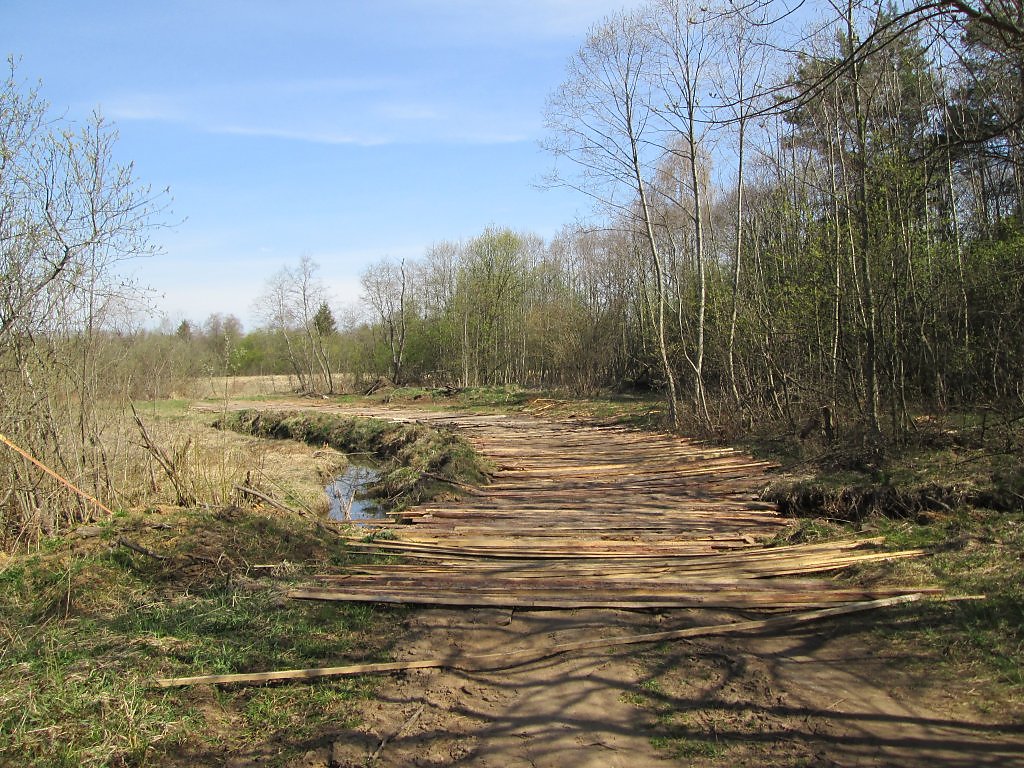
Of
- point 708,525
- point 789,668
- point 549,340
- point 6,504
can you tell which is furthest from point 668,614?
point 549,340

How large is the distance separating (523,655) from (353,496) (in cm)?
648

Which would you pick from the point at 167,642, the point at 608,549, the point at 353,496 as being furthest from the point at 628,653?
the point at 353,496

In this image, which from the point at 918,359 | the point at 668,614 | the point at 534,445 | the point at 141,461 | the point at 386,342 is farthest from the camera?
the point at 386,342

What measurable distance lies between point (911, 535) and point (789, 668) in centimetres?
314

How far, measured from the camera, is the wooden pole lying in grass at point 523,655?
3.88m

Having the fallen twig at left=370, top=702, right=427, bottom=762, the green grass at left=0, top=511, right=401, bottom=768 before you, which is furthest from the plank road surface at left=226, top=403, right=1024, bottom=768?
the green grass at left=0, top=511, right=401, bottom=768

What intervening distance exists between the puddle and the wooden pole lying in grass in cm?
432

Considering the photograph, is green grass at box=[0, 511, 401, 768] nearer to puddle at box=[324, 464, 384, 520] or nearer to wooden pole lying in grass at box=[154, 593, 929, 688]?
wooden pole lying in grass at box=[154, 593, 929, 688]

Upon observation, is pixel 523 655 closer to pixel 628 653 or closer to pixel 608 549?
pixel 628 653

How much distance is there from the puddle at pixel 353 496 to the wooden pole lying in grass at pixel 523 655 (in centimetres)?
432

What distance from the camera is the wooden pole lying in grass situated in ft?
12.7

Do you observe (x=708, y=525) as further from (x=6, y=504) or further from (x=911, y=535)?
(x=6, y=504)

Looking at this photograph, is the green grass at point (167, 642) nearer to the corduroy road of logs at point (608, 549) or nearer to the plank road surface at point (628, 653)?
the plank road surface at point (628, 653)

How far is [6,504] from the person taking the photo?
22.5ft
